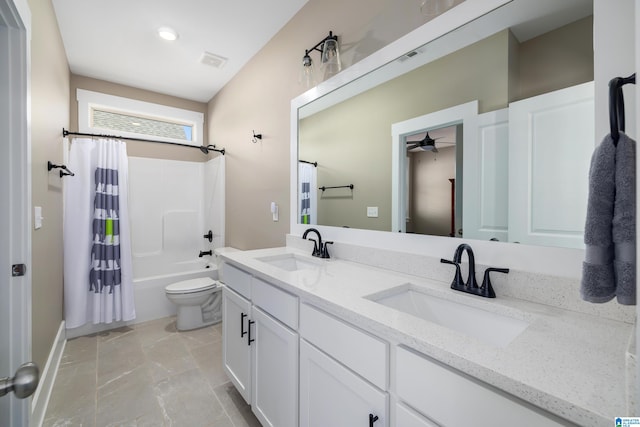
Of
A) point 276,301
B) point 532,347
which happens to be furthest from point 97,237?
point 532,347

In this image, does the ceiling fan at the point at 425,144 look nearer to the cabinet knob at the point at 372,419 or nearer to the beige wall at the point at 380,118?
the beige wall at the point at 380,118

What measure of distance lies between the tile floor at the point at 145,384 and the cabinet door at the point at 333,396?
768mm

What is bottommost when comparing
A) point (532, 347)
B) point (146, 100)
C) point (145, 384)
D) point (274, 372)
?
point (145, 384)

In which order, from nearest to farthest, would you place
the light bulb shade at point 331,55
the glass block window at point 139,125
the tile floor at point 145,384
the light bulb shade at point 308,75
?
the tile floor at point 145,384 < the light bulb shade at point 331,55 < the light bulb shade at point 308,75 < the glass block window at point 139,125

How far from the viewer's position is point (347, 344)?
93cm

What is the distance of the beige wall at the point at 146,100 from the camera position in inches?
121

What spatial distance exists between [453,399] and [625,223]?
0.50 m

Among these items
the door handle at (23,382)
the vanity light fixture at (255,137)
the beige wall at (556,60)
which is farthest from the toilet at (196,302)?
the beige wall at (556,60)

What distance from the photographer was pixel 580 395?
51 cm

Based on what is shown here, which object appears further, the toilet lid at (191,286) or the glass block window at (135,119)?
the glass block window at (135,119)

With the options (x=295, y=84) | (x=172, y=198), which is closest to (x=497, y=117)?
(x=295, y=84)

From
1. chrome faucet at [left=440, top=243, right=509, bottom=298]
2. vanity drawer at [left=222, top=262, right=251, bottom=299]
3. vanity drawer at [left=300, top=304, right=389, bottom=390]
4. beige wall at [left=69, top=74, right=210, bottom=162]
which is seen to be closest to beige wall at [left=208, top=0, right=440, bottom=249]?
beige wall at [left=69, top=74, right=210, bottom=162]

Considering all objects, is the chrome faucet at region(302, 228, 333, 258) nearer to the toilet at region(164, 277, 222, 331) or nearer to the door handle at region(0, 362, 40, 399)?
the door handle at region(0, 362, 40, 399)

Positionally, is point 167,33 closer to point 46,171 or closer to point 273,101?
point 273,101
